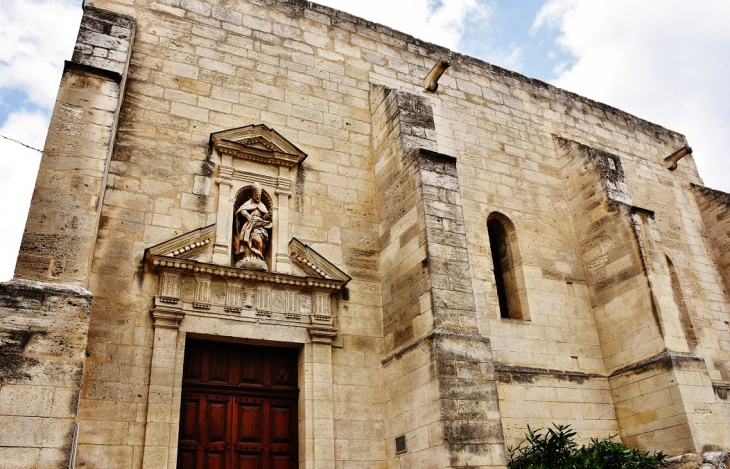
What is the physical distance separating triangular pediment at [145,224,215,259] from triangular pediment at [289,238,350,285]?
105 cm

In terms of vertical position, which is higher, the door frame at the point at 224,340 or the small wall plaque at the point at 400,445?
the door frame at the point at 224,340

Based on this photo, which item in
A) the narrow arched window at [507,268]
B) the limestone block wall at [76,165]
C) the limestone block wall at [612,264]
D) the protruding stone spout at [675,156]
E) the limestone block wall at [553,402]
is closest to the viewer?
the limestone block wall at [76,165]

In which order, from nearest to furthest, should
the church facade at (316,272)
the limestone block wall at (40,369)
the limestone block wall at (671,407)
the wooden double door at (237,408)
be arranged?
the limestone block wall at (40,369), the church facade at (316,272), the wooden double door at (237,408), the limestone block wall at (671,407)

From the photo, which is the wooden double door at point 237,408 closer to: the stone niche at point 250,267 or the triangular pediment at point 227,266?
the stone niche at point 250,267

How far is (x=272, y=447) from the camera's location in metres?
6.91

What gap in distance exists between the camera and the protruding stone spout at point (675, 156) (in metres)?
12.6

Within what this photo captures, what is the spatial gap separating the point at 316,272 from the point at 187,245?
1614 millimetres

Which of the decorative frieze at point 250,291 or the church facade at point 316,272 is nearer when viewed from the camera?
the church facade at point 316,272

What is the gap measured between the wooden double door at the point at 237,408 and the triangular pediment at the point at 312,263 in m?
1.06

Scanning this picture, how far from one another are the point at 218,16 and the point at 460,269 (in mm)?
5199

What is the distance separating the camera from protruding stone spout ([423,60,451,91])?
9738 millimetres

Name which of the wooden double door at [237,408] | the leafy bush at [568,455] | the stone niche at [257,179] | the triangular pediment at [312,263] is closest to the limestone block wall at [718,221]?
the leafy bush at [568,455]

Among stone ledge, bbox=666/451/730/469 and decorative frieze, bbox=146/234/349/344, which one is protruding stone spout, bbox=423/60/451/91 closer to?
decorative frieze, bbox=146/234/349/344

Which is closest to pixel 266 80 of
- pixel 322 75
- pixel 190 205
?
pixel 322 75
